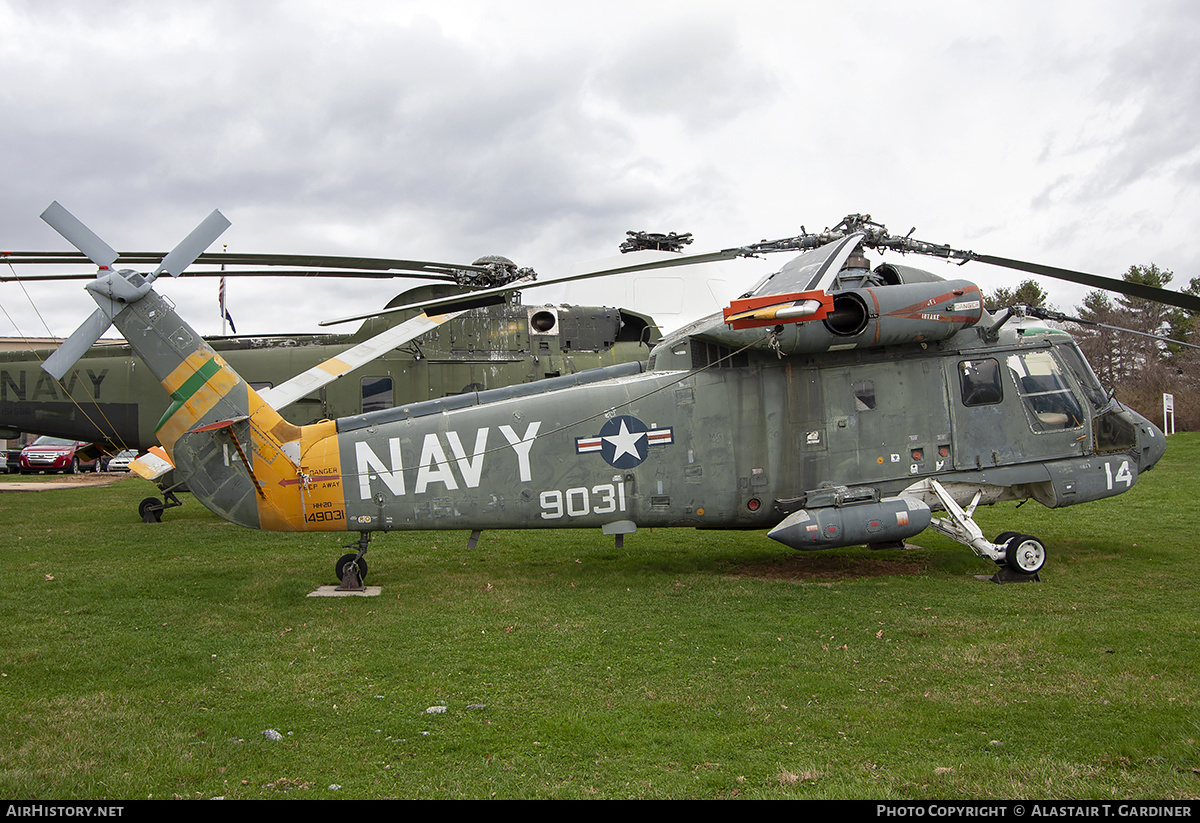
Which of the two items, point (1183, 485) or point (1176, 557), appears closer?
point (1176, 557)

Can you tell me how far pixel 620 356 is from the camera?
1662cm

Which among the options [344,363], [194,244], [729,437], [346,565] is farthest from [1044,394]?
[194,244]

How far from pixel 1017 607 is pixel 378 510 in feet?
24.3

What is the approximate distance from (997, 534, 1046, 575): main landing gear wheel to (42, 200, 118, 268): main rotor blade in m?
11.5

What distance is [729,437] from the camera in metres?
10.1

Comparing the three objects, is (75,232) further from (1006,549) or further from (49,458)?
(49,458)

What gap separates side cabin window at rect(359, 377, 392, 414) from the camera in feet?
51.5

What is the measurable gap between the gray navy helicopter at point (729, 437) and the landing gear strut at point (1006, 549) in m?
0.03

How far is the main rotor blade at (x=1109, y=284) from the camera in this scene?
26.4 ft

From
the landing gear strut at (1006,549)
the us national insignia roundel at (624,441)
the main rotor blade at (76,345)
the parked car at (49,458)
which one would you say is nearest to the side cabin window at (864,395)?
the landing gear strut at (1006,549)

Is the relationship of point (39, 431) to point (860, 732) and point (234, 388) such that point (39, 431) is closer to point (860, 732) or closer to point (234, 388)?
point (234, 388)

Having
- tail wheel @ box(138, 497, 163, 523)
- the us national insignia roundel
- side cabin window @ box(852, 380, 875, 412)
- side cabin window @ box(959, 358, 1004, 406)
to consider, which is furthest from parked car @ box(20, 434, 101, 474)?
Answer: side cabin window @ box(959, 358, 1004, 406)

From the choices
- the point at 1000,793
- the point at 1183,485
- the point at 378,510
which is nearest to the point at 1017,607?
the point at 1000,793

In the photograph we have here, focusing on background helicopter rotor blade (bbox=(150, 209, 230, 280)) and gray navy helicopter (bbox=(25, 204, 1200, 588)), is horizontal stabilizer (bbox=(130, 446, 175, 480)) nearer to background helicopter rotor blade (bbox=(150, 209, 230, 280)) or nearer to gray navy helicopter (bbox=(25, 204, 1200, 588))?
gray navy helicopter (bbox=(25, 204, 1200, 588))
